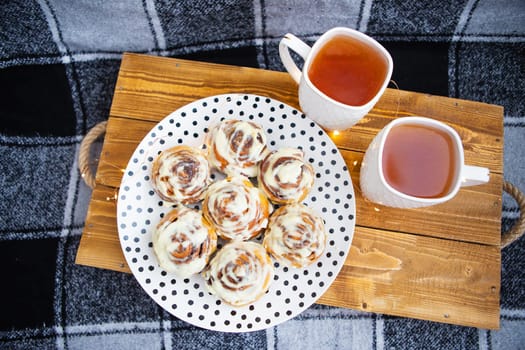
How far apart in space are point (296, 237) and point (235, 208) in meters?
0.12

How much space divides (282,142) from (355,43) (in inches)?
9.2

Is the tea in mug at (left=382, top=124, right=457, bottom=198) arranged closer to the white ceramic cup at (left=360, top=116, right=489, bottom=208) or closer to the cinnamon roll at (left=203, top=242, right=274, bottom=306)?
the white ceramic cup at (left=360, top=116, right=489, bottom=208)

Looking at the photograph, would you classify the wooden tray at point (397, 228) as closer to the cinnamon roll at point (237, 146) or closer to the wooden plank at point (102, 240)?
the wooden plank at point (102, 240)

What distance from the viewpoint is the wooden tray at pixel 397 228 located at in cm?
89

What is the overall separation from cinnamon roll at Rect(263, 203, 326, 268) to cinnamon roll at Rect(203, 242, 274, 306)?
0.11ft

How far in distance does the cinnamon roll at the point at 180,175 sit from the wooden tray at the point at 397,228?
0.17 m

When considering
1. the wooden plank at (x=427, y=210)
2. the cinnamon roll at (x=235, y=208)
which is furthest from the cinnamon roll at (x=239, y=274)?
the wooden plank at (x=427, y=210)

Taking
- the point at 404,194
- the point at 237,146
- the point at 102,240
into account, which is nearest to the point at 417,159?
the point at 404,194

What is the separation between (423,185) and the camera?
29.6 inches

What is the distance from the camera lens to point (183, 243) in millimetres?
746

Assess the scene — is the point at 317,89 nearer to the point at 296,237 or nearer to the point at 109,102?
the point at 296,237

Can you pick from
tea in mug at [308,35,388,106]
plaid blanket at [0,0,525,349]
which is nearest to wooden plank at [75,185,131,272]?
plaid blanket at [0,0,525,349]

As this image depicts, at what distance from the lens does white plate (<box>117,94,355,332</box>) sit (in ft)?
2.62

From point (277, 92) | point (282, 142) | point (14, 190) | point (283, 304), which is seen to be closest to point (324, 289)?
point (283, 304)
